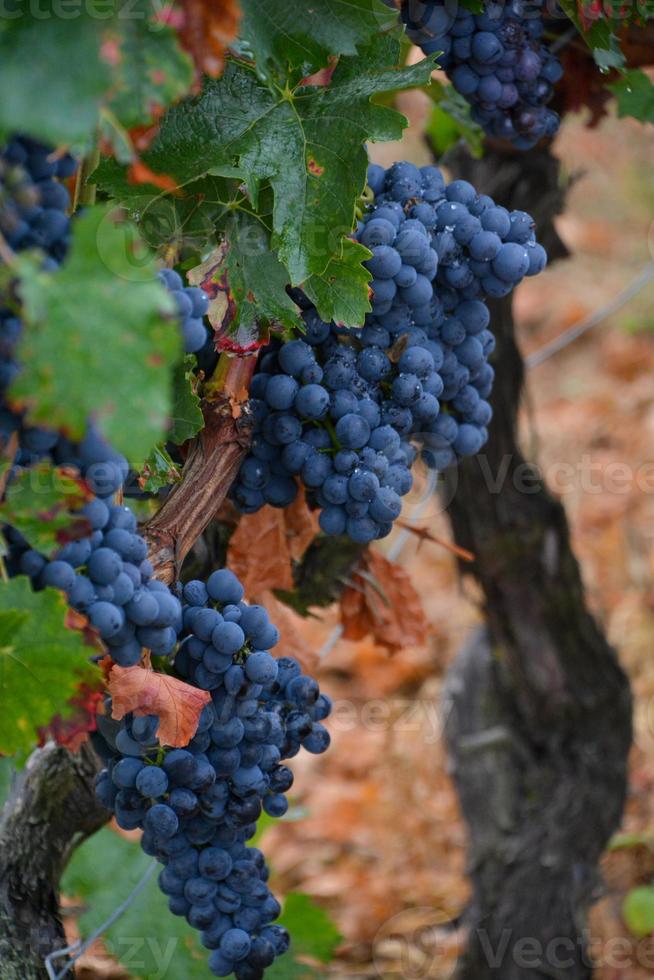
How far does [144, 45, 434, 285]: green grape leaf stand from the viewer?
38.9 inches

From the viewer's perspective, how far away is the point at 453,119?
152 cm

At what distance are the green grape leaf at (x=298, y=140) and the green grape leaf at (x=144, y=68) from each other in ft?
0.86

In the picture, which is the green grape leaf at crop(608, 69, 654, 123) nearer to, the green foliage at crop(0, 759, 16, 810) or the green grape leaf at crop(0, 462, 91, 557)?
the green grape leaf at crop(0, 462, 91, 557)

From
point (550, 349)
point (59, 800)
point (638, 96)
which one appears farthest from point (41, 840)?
point (550, 349)

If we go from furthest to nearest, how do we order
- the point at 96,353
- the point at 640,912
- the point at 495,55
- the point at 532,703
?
1. the point at 640,912
2. the point at 532,703
3. the point at 495,55
4. the point at 96,353

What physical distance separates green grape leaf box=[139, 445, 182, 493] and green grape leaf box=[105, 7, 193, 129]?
0.36 metres

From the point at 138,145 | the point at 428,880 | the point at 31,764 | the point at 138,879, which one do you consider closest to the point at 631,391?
the point at 428,880

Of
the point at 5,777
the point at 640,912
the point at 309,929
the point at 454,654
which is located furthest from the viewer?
the point at 454,654

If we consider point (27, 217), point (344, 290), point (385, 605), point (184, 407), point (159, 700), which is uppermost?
point (27, 217)

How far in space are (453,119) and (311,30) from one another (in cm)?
60

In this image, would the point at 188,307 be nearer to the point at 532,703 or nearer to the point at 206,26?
the point at 206,26

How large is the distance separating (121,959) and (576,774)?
3.52 feet

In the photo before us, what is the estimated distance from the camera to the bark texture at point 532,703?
2.06 meters

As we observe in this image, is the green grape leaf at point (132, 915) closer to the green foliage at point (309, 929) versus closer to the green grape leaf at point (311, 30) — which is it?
the green foliage at point (309, 929)
